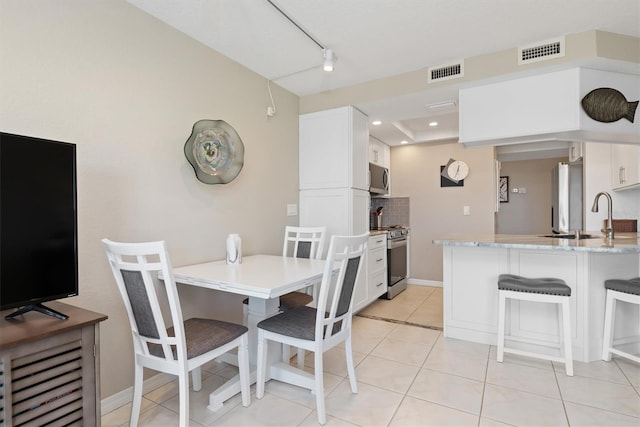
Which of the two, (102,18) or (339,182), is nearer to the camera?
(102,18)

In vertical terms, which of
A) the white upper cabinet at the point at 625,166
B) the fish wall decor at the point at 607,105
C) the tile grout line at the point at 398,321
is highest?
the fish wall decor at the point at 607,105

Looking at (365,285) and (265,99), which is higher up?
(265,99)

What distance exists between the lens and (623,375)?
221 cm

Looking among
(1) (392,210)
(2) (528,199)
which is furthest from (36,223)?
(2) (528,199)

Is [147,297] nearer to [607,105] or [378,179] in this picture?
[607,105]

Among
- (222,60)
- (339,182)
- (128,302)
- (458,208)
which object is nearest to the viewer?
(128,302)

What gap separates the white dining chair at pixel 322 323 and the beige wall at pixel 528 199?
17.0 ft

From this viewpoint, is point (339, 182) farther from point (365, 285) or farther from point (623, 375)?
point (623, 375)

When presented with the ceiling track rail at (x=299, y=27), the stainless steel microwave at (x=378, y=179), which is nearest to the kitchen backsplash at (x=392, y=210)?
the stainless steel microwave at (x=378, y=179)

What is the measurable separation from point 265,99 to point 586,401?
10.8 ft

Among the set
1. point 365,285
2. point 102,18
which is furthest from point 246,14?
point 365,285

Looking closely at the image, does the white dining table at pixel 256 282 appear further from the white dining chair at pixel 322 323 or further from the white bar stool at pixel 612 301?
the white bar stool at pixel 612 301

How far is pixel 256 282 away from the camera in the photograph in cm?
175

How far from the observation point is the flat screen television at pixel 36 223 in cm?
125
